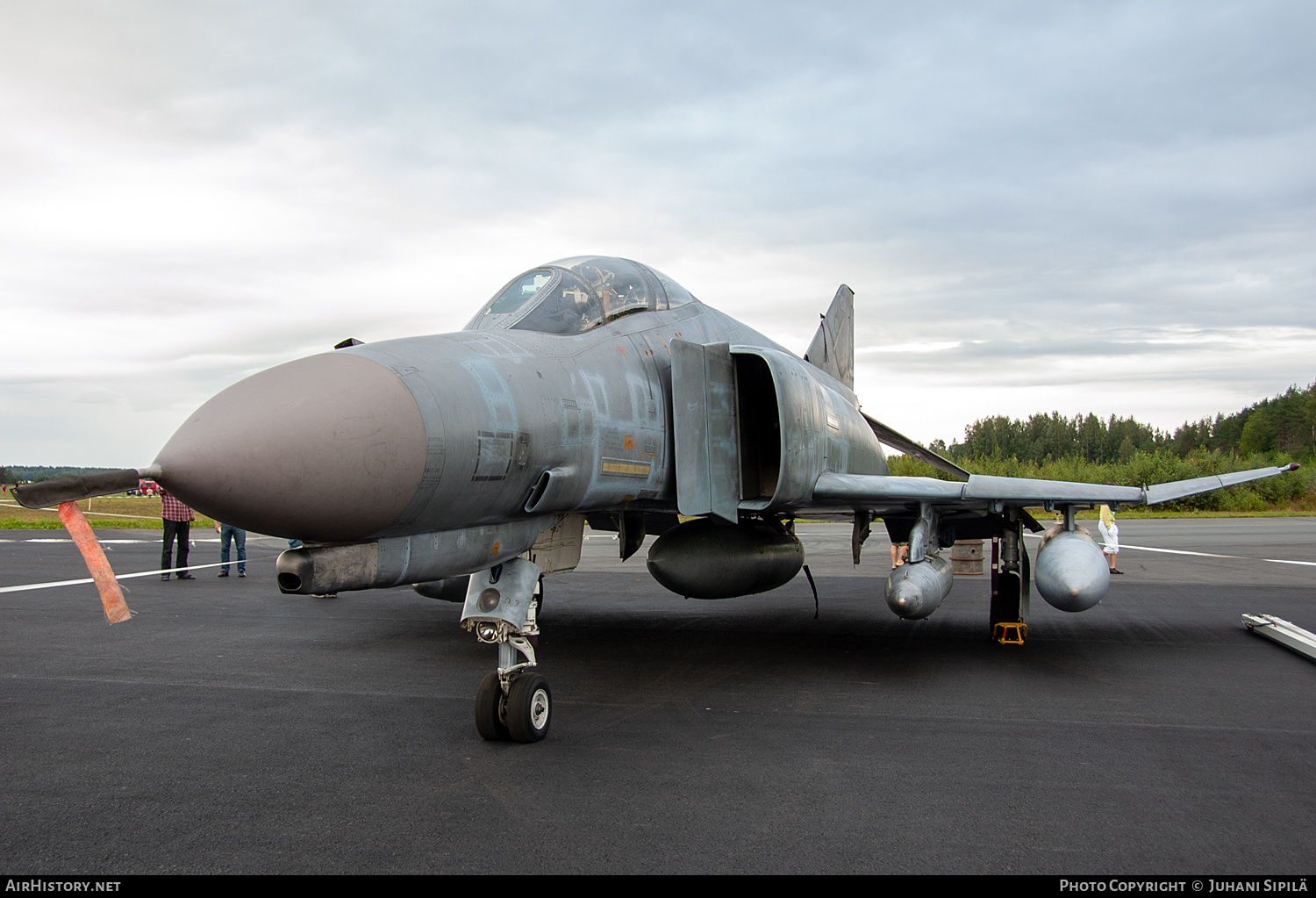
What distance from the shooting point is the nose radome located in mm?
3047

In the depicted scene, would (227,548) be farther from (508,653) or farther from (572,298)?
(508,653)

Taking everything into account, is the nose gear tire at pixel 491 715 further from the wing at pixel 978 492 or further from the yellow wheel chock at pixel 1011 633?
the yellow wheel chock at pixel 1011 633

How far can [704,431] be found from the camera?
5.85 metres

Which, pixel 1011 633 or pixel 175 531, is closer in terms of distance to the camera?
pixel 1011 633

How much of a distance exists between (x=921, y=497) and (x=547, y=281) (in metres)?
3.93

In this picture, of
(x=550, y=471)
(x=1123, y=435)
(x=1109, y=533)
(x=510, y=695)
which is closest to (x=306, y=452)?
(x=550, y=471)

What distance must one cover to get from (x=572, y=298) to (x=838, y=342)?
23.6 feet

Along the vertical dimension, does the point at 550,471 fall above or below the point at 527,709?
above

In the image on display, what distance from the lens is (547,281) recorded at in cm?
555

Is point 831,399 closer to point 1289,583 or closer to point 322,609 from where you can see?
point 322,609

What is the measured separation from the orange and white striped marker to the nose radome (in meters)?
0.51

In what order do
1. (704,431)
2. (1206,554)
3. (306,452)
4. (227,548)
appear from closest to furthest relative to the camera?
(306,452), (704,431), (227,548), (1206,554)

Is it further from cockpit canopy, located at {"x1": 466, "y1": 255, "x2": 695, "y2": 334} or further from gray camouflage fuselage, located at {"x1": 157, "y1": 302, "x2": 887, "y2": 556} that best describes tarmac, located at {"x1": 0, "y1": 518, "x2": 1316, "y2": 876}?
cockpit canopy, located at {"x1": 466, "y1": 255, "x2": 695, "y2": 334}

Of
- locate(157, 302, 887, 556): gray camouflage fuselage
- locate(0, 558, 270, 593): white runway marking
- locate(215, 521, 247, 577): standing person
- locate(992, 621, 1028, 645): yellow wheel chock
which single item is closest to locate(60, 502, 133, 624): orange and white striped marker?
locate(157, 302, 887, 556): gray camouflage fuselage
